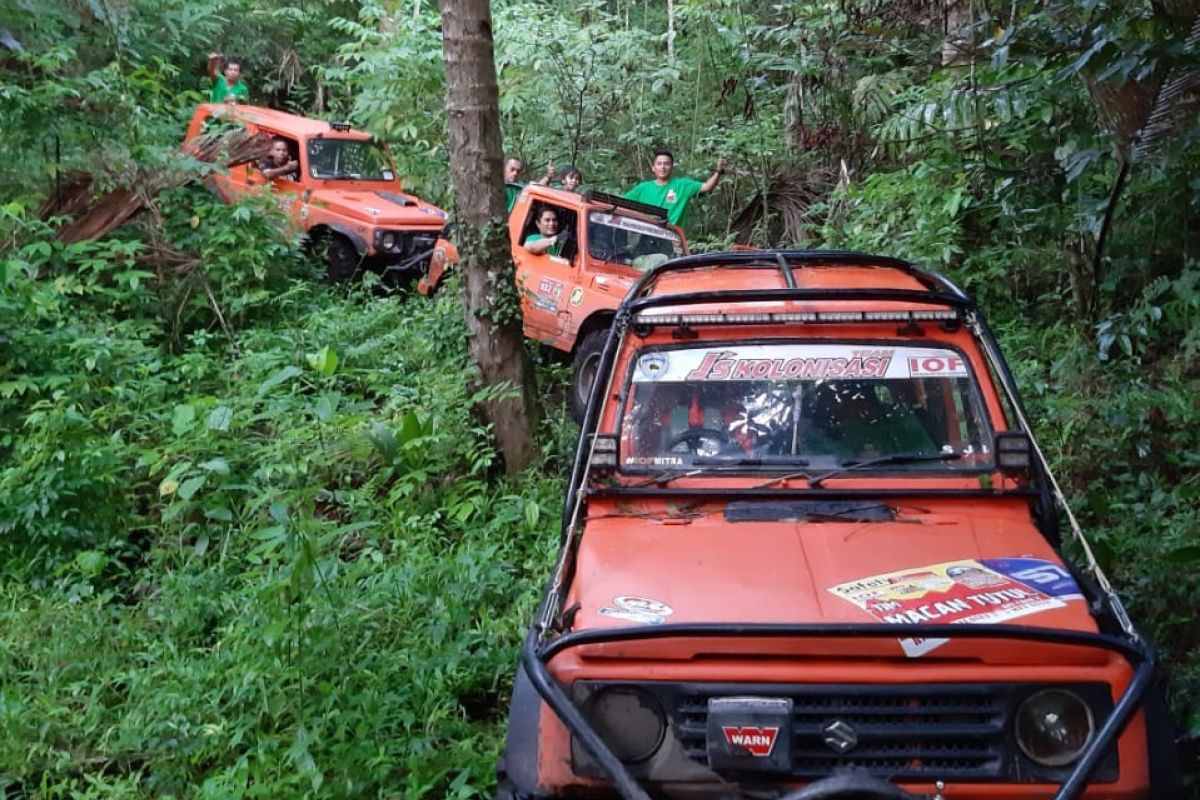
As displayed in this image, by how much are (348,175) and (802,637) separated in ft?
36.4

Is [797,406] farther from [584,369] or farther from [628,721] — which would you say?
[584,369]

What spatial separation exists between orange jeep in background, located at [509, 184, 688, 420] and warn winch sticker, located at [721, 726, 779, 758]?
6.02m

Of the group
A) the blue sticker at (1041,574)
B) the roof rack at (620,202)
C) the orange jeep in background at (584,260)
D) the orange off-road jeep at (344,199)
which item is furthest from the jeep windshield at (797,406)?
the orange off-road jeep at (344,199)

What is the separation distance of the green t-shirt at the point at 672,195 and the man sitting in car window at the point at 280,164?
12.9 ft

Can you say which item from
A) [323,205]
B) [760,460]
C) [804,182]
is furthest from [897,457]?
[804,182]

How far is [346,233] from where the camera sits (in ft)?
37.4

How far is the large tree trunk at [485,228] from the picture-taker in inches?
248

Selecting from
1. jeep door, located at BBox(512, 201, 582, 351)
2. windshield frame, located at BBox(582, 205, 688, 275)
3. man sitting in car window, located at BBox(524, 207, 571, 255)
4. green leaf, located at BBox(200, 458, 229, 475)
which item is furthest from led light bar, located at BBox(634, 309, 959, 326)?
man sitting in car window, located at BBox(524, 207, 571, 255)

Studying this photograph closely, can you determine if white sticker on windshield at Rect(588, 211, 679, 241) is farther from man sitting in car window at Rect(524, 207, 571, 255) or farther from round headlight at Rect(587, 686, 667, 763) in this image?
round headlight at Rect(587, 686, 667, 763)

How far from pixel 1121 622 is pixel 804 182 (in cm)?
1066

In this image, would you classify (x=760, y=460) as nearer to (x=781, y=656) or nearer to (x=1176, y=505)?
(x=781, y=656)

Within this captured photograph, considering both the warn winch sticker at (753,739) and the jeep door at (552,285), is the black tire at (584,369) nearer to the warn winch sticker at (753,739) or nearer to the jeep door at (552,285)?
the jeep door at (552,285)

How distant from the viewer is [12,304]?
7223 mm

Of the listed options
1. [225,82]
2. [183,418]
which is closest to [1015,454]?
[183,418]
